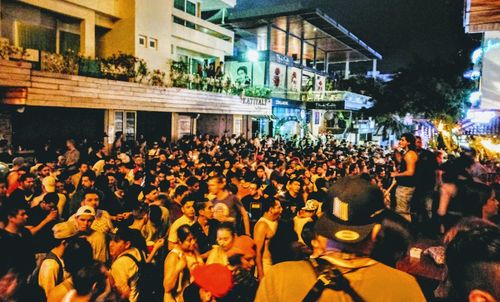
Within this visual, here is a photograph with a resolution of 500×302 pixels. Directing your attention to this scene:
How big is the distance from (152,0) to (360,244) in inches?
797

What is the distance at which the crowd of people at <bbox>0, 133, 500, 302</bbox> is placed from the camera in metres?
1.80

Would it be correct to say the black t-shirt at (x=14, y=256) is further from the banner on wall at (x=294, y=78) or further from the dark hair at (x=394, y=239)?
the banner on wall at (x=294, y=78)

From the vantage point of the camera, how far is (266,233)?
486cm

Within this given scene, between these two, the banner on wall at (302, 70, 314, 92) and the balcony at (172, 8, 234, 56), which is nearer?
the balcony at (172, 8, 234, 56)

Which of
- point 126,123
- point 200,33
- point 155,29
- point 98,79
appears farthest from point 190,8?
point 98,79

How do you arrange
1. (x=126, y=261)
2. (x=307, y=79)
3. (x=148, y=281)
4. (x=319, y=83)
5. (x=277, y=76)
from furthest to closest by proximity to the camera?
1. (x=319, y=83)
2. (x=307, y=79)
3. (x=277, y=76)
4. (x=148, y=281)
5. (x=126, y=261)

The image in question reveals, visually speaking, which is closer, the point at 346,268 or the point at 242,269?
the point at 346,268

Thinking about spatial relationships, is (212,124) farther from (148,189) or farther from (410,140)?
(410,140)

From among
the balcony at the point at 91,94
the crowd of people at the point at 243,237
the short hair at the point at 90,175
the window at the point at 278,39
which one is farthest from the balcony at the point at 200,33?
the short hair at the point at 90,175

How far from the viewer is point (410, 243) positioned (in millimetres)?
5391

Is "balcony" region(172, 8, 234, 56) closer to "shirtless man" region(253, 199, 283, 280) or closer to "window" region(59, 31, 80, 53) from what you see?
"window" region(59, 31, 80, 53)

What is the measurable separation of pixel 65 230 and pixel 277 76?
2822 centimetres

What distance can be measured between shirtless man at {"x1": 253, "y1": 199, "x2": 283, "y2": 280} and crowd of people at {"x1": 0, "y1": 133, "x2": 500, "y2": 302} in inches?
0.7

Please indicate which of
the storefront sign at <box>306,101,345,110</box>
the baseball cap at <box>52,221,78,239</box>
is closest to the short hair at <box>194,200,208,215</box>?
the baseball cap at <box>52,221,78,239</box>
